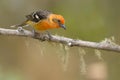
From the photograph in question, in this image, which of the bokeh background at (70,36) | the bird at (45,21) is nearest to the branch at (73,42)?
the bird at (45,21)

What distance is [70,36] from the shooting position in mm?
8758

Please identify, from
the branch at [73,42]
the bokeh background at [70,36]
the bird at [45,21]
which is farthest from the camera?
the bokeh background at [70,36]

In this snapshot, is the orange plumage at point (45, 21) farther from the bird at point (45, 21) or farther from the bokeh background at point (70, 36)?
the bokeh background at point (70, 36)

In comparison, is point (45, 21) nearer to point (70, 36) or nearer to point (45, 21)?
point (45, 21)

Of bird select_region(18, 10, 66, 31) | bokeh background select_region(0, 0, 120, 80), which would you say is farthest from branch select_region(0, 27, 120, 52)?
bokeh background select_region(0, 0, 120, 80)

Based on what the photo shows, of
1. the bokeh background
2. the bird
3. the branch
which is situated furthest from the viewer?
the bokeh background

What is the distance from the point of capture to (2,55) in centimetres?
926

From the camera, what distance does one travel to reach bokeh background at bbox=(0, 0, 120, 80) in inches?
348

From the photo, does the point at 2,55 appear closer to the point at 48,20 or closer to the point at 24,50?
the point at 24,50

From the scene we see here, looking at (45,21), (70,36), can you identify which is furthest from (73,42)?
(70,36)

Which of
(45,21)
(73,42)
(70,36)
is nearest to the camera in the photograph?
(73,42)

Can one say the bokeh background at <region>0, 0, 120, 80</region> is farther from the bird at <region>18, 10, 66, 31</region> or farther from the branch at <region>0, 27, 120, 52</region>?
the branch at <region>0, 27, 120, 52</region>

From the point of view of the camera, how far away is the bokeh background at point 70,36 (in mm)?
8828

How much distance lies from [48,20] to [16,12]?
3814mm
